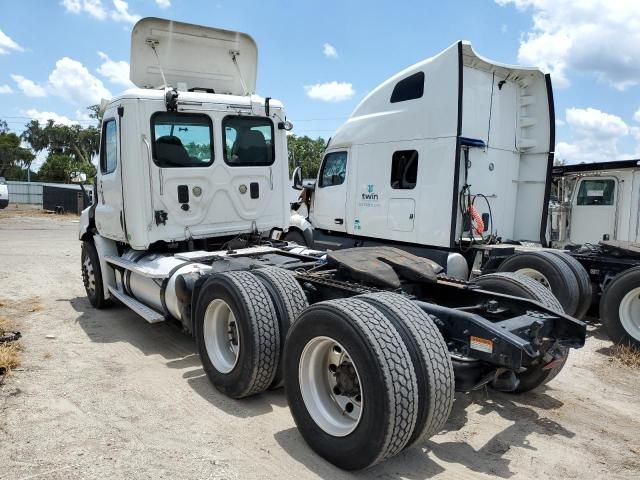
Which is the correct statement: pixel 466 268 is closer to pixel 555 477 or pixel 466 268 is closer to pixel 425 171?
pixel 425 171

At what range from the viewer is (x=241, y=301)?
4.01 m

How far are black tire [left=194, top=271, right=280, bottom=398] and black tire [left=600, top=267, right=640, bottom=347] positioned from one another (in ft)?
13.4

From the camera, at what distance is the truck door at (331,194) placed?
9.44 metres

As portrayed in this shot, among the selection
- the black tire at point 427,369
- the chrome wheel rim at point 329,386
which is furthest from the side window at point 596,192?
the chrome wheel rim at point 329,386

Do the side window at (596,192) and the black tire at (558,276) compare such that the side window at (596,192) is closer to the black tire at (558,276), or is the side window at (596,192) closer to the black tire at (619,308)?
the black tire at (558,276)

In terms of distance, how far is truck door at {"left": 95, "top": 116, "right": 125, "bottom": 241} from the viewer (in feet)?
20.7

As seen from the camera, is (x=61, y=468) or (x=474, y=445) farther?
(x=474, y=445)

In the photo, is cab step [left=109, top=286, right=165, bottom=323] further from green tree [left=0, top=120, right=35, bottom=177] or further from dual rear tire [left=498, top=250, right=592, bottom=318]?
green tree [left=0, top=120, right=35, bottom=177]

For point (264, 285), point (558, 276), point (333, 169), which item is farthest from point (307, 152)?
point (264, 285)

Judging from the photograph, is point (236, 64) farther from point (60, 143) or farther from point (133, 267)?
point (60, 143)

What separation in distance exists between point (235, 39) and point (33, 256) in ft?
27.6

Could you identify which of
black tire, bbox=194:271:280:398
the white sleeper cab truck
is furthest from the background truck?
black tire, bbox=194:271:280:398

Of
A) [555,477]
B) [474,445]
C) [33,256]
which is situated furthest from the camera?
[33,256]

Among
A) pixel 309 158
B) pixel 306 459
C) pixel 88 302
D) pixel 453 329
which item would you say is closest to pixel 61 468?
pixel 306 459
